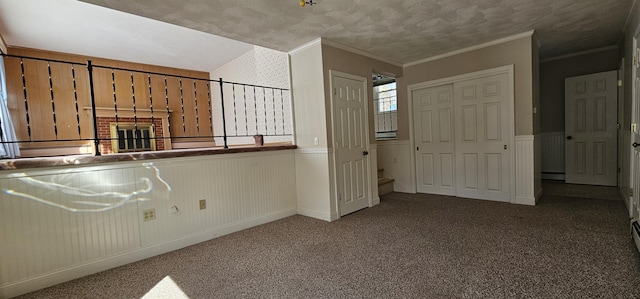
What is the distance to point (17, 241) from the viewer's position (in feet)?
6.86

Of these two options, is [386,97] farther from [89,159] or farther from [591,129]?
[89,159]

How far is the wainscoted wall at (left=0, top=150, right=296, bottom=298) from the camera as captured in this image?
210cm

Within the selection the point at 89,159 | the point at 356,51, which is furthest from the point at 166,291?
the point at 356,51

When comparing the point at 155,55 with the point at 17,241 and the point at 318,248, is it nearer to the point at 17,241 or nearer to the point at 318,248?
the point at 17,241

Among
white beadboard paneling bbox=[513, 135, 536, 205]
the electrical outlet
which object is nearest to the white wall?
the electrical outlet

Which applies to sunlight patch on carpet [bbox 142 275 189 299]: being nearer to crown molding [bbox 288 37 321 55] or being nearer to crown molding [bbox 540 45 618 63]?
crown molding [bbox 288 37 321 55]

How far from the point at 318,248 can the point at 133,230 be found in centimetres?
178

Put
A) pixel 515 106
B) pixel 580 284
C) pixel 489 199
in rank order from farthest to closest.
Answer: pixel 489 199, pixel 515 106, pixel 580 284

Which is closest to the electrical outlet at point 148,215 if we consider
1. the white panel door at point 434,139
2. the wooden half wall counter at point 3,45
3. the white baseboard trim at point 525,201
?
the white panel door at point 434,139

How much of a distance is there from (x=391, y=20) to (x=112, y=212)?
11.2 ft

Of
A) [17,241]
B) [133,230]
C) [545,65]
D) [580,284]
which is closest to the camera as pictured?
[580,284]

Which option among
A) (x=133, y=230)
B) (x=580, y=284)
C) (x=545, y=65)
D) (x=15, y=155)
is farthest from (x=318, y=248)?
(x=545, y=65)

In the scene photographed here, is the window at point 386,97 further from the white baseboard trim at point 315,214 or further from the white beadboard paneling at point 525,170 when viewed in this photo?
the white baseboard trim at point 315,214

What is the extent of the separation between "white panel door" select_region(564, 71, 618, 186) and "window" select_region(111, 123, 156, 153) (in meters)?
8.66
